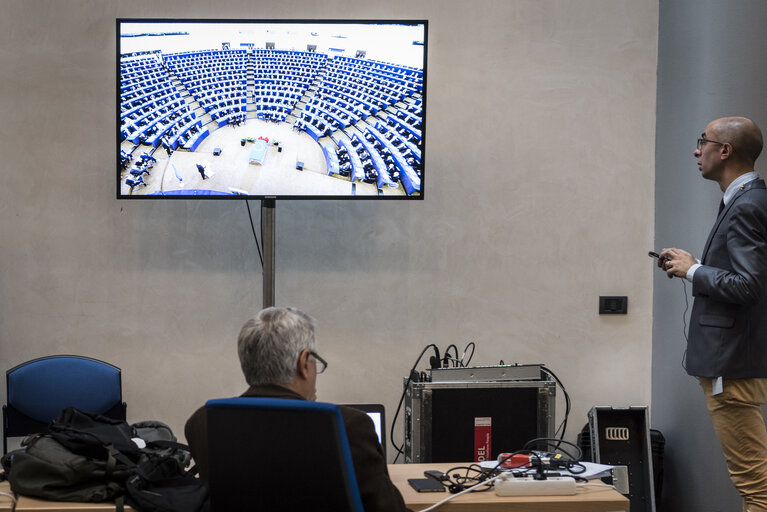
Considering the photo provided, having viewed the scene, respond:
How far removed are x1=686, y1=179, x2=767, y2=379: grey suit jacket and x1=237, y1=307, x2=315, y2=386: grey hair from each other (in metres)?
1.62

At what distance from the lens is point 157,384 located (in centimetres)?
403

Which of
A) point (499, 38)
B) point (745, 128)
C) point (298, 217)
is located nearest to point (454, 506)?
point (745, 128)

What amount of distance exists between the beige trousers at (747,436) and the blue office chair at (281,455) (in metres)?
1.79

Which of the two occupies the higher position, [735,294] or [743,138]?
[743,138]

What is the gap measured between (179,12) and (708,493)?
3.37 m

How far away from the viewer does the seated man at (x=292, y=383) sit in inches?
72.9

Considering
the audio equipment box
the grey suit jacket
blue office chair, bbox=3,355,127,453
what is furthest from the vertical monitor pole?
the grey suit jacket

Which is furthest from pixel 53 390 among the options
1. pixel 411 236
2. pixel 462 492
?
pixel 462 492

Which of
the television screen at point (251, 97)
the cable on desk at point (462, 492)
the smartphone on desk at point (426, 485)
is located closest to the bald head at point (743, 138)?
the television screen at point (251, 97)

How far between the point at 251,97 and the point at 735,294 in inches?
84.0

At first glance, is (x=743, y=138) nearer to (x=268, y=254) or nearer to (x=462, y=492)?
(x=462, y=492)

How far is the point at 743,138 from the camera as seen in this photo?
299 centimetres

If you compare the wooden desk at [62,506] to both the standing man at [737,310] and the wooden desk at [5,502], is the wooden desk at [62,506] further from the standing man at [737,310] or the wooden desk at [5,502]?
the standing man at [737,310]

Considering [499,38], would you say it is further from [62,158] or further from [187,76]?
[62,158]
